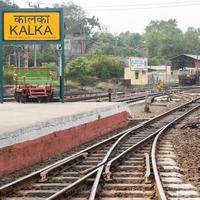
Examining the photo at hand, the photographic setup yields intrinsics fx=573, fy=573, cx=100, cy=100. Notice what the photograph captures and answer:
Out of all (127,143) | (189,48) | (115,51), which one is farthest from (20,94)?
(189,48)

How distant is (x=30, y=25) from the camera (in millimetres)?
23609

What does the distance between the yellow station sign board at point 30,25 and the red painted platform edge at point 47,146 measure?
5.52m

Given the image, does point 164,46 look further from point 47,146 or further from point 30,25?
point 47,146

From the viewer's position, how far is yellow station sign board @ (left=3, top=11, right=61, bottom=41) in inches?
928

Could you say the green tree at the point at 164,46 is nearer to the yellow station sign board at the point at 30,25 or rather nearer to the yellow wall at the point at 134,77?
the yellow wall at the point at 134,77

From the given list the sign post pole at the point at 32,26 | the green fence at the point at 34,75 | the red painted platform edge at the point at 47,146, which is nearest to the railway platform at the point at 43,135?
the red painted platform edge at the point at 47,146

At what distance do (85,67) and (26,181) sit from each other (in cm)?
6668

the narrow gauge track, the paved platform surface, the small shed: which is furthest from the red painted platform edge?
the small shed

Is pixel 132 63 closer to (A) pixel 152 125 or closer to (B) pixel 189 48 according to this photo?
(A) pixel 152 125

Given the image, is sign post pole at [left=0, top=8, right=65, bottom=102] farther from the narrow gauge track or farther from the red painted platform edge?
the narrow gauge track

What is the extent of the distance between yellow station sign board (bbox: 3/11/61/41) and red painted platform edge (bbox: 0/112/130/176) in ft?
18.1

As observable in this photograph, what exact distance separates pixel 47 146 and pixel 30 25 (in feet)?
35.9

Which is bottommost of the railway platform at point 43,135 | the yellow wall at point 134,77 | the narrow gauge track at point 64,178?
the narrow gauge track at point 64,178

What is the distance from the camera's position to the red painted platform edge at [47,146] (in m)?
11.4
